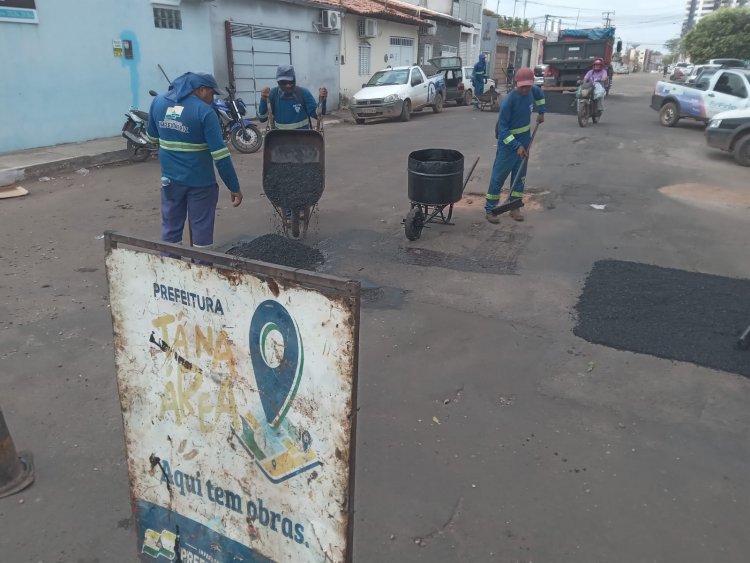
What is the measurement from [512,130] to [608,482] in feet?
17.2

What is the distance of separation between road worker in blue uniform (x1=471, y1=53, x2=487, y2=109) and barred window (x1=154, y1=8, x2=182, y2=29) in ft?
40.0

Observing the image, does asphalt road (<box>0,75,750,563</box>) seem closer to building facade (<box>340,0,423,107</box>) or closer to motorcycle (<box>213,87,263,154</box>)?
motorcycle (<box>213,87,263,154</box>)

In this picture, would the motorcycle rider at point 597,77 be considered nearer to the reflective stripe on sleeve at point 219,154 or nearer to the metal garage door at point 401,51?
the metal garage door at point 401,51

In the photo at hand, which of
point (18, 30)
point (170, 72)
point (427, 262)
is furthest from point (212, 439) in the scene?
point (170, 72)

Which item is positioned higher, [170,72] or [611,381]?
[170,72]

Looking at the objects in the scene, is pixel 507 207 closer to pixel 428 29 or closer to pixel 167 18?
pixel 167 18

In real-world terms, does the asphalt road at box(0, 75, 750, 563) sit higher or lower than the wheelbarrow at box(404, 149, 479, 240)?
lower

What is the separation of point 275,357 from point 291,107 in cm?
650

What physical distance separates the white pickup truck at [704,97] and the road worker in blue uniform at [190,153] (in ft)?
47.0

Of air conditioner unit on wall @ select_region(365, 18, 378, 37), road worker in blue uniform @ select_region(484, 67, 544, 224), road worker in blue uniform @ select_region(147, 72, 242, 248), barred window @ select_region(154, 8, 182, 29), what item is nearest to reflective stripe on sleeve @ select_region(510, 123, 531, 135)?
road worker in blue uniform @ select_region(484, 67, 544, 224)

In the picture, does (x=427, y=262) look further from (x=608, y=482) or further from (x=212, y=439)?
Result: (x=212, y=439)

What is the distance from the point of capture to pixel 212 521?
1939 millimetres

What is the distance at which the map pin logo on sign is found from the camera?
1604mm

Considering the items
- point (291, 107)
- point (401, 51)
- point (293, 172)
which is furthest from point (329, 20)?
point (293, 172)
